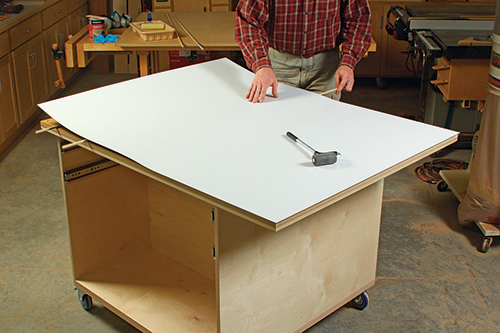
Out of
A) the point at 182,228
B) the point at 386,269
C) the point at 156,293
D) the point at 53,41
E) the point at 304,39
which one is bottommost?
the point at 386,269

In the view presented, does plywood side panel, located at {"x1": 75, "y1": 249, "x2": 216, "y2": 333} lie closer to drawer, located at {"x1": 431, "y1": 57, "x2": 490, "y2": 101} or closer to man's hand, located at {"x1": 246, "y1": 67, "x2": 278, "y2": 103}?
man's hand, located at {"x1": 246, "y1": 67, "x2": 278, "y2": 103}

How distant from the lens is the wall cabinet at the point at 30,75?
12.1 ft

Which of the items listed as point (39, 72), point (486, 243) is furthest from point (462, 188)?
point (39, 72)

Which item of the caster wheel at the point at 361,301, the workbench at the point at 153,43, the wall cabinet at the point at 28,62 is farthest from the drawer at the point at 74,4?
the caster wheel at the point at 361,301

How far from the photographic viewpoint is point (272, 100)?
2.02 m

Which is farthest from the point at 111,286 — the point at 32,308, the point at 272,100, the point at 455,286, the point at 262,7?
the point at 455,286

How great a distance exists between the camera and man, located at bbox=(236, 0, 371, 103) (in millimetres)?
2082

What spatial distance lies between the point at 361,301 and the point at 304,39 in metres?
1.10

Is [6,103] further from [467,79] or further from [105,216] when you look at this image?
[467,79]

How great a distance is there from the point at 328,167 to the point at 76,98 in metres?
1.01

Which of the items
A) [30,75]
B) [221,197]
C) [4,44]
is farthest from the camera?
[30,75]

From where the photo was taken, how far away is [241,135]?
66.9 inches

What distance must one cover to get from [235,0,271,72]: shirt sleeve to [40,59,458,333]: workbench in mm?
147

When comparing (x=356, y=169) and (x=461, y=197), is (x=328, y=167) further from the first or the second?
(x=461, y=197)
